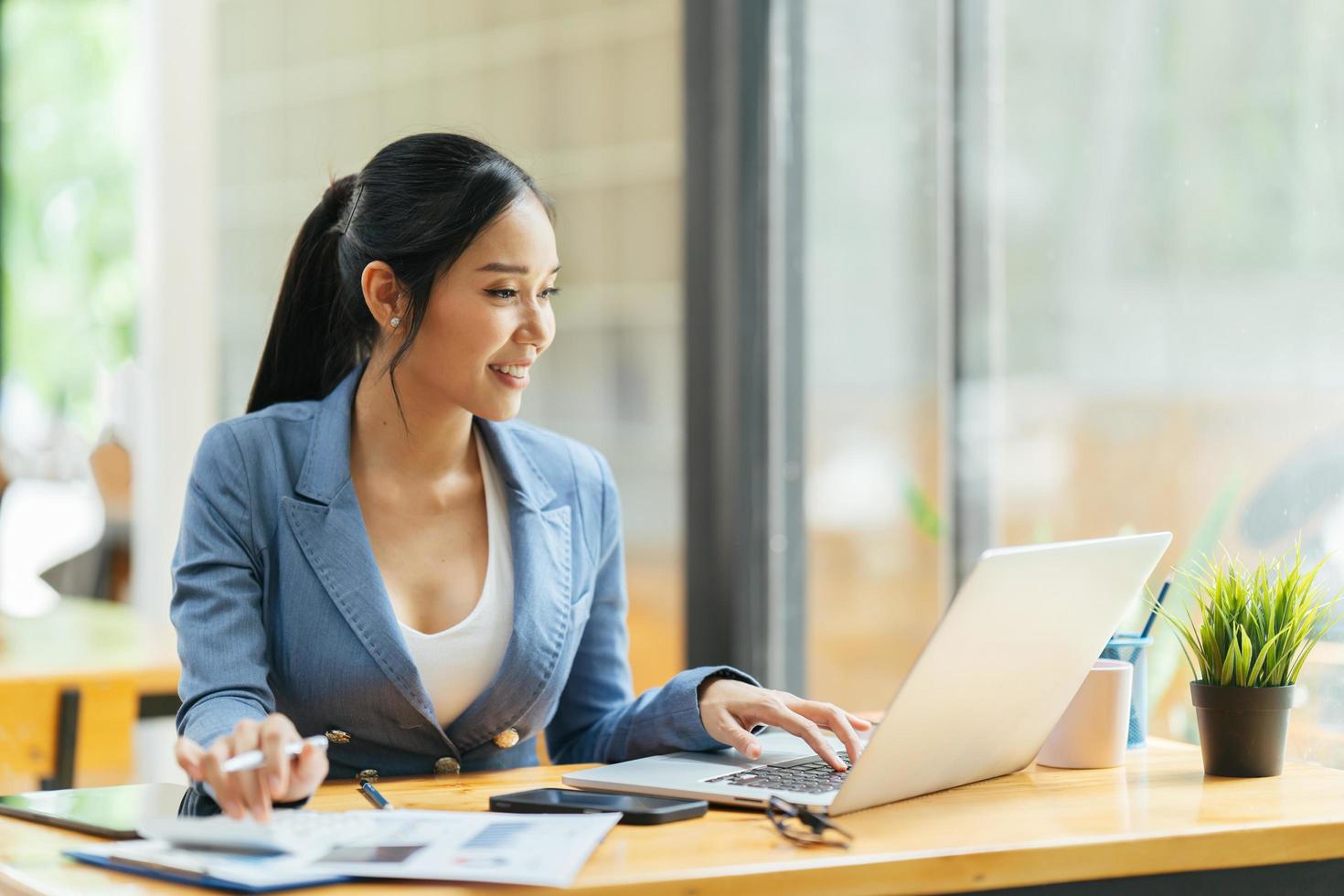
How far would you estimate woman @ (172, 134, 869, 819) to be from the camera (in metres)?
1.59

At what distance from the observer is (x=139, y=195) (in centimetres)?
441

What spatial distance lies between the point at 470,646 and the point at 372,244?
0.44 metres

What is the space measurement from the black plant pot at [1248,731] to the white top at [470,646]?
2.33 feet

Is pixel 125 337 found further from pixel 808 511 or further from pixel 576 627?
pixel 576 627

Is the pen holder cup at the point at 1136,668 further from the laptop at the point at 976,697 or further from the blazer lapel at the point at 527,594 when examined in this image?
the blazer lapel at the point at 527,594

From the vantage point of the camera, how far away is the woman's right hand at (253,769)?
121 cm

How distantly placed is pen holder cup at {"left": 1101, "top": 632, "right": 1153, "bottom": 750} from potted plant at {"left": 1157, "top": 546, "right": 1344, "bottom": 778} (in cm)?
9

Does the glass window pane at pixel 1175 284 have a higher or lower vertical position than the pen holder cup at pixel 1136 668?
higher

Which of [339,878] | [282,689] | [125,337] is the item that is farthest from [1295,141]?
[125,337]

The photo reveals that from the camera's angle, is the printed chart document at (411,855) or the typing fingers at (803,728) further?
the typing fingers at (803,728)

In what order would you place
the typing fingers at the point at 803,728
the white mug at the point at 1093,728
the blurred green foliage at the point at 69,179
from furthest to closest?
the blurred green foliage at the point at 69,179
the white mug at the point at 1093,728
the typing fingers at the point at 803,728

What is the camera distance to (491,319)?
65.2 inches

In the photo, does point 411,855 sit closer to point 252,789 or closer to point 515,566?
point 252,789

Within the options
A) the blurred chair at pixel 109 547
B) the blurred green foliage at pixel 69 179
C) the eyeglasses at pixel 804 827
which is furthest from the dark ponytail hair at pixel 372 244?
the blurred green foliage at pixel 69 179
